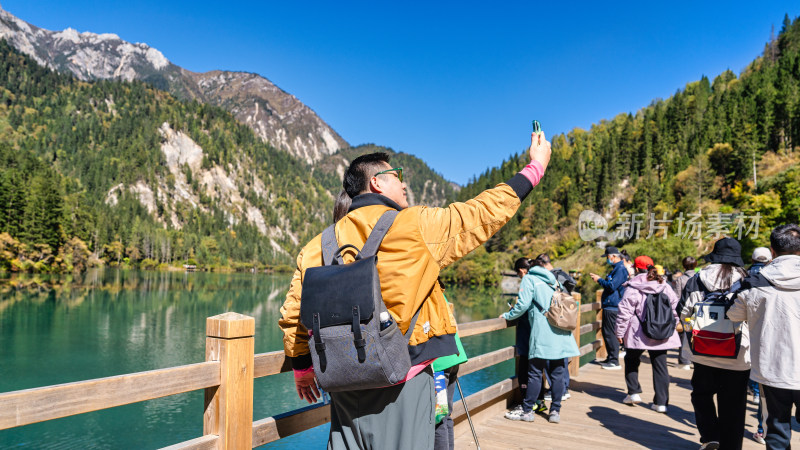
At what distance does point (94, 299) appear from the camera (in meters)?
47.9

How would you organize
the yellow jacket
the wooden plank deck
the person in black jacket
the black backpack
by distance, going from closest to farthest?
the yellow jacket, the wooden plank deck, the black backpack, the person in black jacket

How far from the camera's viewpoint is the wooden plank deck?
14.4 ft

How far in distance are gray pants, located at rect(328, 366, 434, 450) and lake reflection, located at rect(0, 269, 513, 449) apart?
1162 centimetres

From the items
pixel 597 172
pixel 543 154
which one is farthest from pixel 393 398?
pixel 597 172

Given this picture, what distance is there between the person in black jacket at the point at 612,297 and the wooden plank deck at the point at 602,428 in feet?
4.98

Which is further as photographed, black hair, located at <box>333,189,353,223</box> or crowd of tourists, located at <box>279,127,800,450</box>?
black hair, located at <box>333,189,353,223</box>

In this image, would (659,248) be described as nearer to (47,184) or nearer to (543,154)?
(543,154)

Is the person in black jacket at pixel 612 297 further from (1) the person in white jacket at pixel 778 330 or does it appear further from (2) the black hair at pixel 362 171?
(2) the black hair at pixel 362 171

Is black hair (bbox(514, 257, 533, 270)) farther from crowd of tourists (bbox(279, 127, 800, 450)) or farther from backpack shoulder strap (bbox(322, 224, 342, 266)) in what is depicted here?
backpack shoulder strap (bbox(322, 224, 342, 266))

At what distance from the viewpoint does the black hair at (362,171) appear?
2.17m

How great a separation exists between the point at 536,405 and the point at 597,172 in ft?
290

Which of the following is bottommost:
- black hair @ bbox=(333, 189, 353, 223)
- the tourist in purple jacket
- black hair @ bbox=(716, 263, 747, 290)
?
the tourist in purple jacket

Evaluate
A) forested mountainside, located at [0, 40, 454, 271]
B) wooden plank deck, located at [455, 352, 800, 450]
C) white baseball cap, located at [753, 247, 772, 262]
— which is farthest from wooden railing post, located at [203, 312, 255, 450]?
forested mountainside, located at [0, 40, 454, 271]

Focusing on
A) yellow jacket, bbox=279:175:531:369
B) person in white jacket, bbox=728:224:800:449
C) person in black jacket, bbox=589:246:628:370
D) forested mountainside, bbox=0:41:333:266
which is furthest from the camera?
forested mountainside, bbox=0:41:333:266
